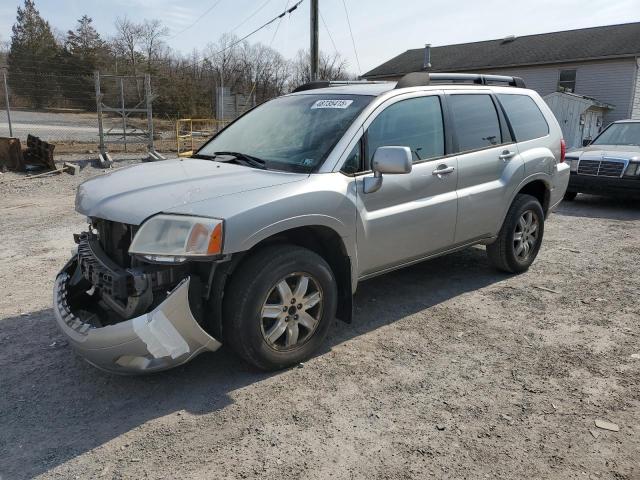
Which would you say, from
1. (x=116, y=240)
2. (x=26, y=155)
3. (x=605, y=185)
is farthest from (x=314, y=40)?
(x=116, y=240)

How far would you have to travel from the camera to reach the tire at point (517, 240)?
5.23m

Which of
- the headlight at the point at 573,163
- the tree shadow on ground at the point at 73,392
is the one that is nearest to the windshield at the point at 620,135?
the headlight at the point at 573,163

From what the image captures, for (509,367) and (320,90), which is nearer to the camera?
(509,367)

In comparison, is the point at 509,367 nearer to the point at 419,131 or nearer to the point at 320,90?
the point at 419,131

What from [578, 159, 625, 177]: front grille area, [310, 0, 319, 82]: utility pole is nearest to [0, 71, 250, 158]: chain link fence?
[310, 0, 319, 82]: utility pole

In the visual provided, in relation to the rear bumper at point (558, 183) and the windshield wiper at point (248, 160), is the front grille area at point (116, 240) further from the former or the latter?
the rear bumper at point (558, 183)

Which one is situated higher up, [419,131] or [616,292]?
[419,131]

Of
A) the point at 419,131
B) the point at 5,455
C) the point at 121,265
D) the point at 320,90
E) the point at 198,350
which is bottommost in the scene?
the point at 5,455

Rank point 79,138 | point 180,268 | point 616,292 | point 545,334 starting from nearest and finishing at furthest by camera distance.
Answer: point 180,268, point 545,334, point 616,292, point 79,138

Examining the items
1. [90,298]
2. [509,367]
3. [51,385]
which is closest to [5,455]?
[51,385]

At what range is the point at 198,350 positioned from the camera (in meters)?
3.09

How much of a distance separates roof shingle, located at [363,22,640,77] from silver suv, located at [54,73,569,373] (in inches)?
938

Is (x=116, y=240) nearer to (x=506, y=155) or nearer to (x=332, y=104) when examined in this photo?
(x=332, y=104)

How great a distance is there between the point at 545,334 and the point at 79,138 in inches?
766
